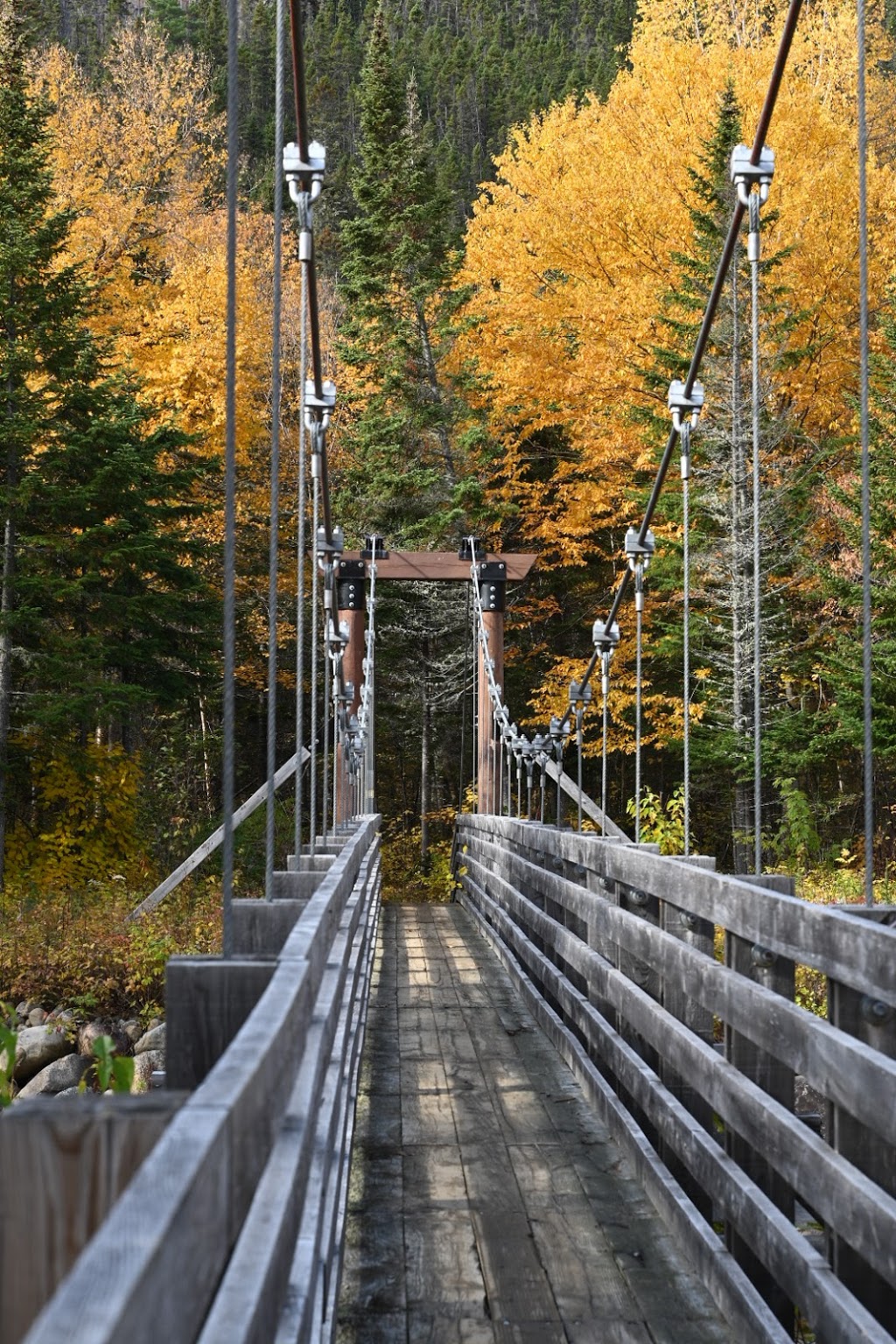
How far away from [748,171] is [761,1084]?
11.6 feet

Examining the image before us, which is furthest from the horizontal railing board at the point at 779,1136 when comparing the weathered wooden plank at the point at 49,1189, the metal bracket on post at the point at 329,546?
the metal bracket on post at the point at 329,546

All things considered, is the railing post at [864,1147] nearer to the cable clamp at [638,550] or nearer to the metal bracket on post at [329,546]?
the cable clamp at [638,550]

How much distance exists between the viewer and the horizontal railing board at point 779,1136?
1973mm

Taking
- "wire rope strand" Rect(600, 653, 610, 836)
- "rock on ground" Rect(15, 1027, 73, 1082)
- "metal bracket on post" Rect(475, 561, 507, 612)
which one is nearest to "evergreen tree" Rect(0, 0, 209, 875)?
"metal bracket on post" Rect(475, 561, 507, 612)

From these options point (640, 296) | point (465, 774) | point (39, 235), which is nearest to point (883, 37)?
point (640, 296)

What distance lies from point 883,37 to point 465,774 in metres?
14.2

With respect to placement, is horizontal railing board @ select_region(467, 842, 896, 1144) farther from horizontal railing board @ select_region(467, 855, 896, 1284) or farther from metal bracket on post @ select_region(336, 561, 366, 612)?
metal bracket on post @ select_region(336, 561, 366, 612)

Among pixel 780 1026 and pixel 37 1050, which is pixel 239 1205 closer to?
pixel 780 1026

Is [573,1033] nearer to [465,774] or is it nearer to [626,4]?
[465,774]

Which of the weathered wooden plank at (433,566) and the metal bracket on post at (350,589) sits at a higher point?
the weathered wooden plank at (433,566)

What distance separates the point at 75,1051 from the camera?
10.5 m

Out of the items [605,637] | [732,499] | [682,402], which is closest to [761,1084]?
[682,402]

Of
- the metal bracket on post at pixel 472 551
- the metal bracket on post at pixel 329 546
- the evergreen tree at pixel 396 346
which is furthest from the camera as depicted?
the evergreen tree at pixel 396 346

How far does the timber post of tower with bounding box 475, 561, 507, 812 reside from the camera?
1378 centimetres
